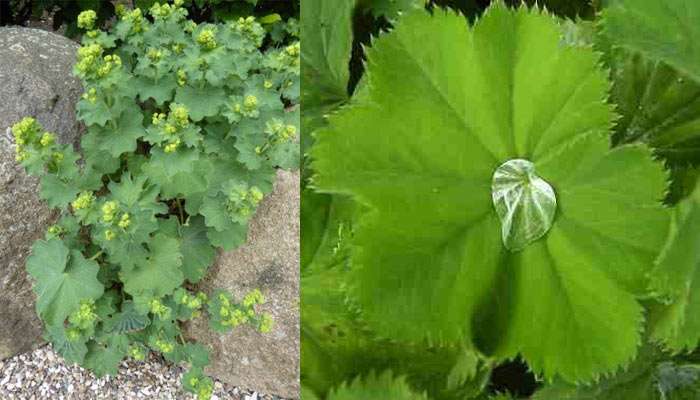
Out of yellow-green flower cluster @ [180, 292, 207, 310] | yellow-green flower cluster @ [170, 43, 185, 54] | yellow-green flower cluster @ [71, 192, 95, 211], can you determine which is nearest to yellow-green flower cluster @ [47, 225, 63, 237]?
yellow-green flower cluster @ [71, 192, 95, 211]

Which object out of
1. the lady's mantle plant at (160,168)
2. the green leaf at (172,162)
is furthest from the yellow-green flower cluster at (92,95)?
the green leaf at (172,162)

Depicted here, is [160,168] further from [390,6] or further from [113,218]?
[390,6]

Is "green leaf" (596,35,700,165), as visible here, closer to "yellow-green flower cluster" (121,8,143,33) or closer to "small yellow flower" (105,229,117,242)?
"small yellow flower" (105,229,117,242)

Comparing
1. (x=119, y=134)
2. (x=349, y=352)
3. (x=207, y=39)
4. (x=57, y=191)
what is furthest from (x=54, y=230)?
(x=349, y=352)

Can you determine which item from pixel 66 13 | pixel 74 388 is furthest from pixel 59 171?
pixel 66 13

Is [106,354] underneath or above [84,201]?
underneath
